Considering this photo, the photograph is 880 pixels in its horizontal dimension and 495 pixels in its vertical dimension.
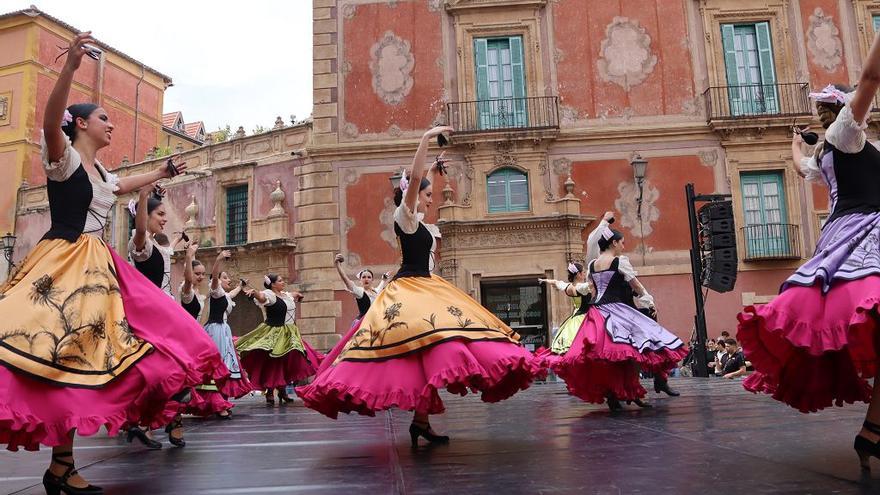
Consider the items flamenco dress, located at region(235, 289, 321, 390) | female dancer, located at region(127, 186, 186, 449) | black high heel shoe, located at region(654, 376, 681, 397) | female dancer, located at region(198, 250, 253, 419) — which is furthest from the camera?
flamenco dress, located at region(235, 289, 321, 390)

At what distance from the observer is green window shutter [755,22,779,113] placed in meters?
17.7

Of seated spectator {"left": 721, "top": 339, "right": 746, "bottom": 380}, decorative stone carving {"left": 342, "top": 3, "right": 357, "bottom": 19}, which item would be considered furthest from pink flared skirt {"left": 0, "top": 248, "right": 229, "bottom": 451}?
decorative stone carving {"left": 342, "top": 3, "right": 357, "bottom": 19}

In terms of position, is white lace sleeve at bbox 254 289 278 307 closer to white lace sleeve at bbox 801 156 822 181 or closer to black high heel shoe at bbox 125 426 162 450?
black high heel shoe at bbox 125 426 162 450

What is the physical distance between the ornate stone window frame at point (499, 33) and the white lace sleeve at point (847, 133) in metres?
15.0

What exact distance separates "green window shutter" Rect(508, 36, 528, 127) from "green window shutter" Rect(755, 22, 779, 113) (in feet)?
19.3

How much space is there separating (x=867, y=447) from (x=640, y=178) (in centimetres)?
1453

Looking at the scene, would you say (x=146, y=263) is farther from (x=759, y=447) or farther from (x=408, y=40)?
(x=408, y=40)

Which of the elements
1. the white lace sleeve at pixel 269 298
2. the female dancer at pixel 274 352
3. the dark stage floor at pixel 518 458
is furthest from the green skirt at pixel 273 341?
the dark stage floor at pixel 518 458

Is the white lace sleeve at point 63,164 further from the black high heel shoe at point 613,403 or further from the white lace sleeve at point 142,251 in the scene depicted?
the black high heel shoe at point 613,403

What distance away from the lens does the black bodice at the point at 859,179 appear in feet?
10.8

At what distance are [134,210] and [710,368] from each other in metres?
→ 12.9

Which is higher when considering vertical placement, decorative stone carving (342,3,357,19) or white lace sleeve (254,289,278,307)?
decorative stone carving (342,3,357,19)

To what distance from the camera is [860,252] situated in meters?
3.10

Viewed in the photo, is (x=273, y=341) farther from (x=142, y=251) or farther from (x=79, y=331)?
(x=79, y=331)
